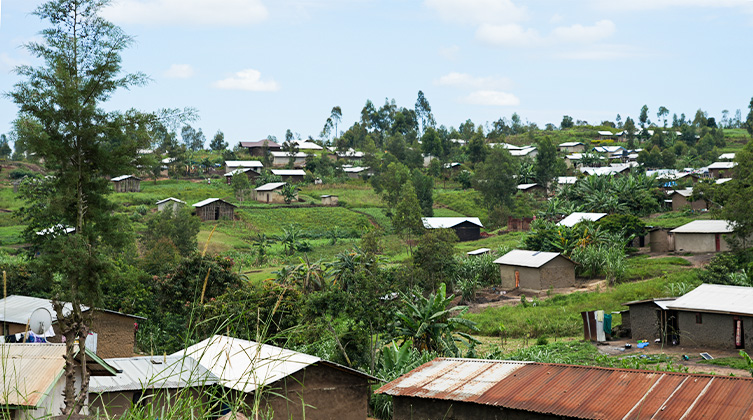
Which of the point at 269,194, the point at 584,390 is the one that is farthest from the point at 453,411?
the point at 269,194

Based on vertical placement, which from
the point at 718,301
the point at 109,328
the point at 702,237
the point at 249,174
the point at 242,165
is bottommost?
the point at 702,237

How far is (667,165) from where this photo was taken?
242 feet

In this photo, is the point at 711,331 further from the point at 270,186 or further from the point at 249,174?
the point at 249,174

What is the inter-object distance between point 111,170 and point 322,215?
46.4 meters

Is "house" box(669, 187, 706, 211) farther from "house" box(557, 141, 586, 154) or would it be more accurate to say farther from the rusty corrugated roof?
"house" box(557, 141, 586, 154)

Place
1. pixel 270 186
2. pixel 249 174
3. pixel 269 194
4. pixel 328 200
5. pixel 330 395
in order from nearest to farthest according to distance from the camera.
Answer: pixel 330 395 < pixel 328 200 < pixel 269 194 < pixel 270 186 < pixel 249 174

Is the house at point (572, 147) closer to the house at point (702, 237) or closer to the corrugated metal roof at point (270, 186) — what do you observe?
the corrugated metal roof at point (270, 186)

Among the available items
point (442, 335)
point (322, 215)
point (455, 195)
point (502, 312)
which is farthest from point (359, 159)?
point (442, 335)

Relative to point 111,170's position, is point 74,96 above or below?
above

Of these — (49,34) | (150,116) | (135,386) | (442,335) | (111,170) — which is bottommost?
(442,335)

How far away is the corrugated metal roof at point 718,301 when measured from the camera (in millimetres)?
19812

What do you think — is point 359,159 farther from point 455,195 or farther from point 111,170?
point 111,170

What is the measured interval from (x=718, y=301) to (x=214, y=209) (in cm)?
4125

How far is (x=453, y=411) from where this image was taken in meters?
12.0
